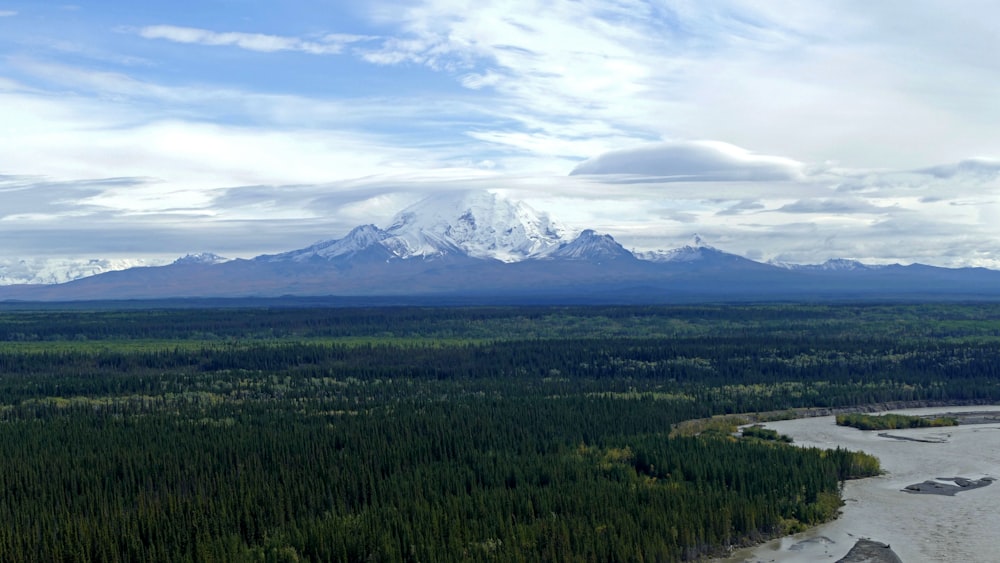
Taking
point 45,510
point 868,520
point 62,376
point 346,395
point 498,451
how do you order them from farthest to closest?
point 62,376 → point 346,395 → point 498,451 → point 868,520 → point 45,510

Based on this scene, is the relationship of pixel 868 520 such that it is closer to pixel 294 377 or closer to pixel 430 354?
pixel 294 377

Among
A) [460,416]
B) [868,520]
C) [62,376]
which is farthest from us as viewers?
[62,376]

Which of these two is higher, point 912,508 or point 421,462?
point 421,462

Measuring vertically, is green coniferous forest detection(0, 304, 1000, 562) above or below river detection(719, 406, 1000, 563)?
above

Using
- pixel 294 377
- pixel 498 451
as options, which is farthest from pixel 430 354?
pixel 498 451

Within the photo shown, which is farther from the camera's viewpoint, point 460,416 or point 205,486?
point 460,416

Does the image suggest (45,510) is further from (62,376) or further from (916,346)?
(916,346)
